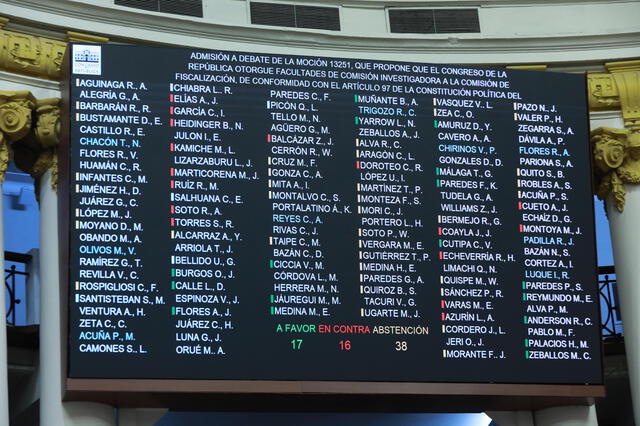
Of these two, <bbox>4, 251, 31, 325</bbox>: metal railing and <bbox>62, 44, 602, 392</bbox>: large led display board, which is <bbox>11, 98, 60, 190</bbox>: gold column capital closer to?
<bbox>62, 44, 602, 392</bbox>: large led display board

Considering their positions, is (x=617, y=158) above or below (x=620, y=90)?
below

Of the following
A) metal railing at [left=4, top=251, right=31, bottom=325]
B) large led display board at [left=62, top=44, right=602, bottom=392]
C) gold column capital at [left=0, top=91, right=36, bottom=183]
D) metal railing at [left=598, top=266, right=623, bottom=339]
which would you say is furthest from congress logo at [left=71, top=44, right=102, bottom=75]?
metal railing at [left=598, top=266, right=623, bottom=339]

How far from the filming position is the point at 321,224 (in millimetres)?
13750

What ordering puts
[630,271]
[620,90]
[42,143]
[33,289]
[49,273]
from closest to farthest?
[49,273] → [42,143] → [630,271] → [620,90] → [33,289]

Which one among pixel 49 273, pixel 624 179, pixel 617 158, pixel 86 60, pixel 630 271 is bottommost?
pixel 630 271

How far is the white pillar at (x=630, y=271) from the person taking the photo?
14609 mm

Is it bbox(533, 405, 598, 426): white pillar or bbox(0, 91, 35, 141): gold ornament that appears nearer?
bbox(0, 91, 35, 141): gold ornament

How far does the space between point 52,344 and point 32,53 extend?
2.50 meters

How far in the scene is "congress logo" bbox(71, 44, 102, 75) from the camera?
1373 centimetres

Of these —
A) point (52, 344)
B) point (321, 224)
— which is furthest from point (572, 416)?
point (52, 344)

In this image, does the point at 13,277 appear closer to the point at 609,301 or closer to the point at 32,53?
the point at 32,53

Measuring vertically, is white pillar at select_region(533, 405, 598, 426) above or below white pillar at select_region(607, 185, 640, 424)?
below

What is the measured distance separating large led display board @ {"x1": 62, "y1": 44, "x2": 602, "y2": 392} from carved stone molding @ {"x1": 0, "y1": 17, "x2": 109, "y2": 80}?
1.63ft

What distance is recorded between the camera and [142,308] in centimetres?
1315
